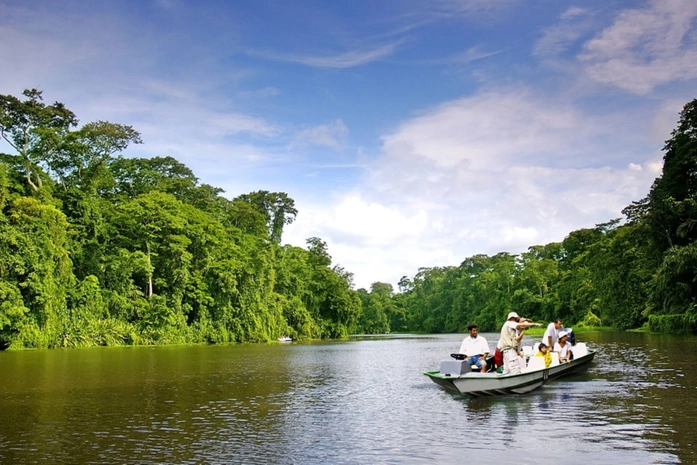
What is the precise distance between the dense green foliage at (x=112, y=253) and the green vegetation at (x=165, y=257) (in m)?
0.11

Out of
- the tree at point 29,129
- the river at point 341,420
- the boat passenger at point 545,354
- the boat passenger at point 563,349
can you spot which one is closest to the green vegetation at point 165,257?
the tree at point 29,129

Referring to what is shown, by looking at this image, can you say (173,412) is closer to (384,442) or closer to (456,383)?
(384,442)

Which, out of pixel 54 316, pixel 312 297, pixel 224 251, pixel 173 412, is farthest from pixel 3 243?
pixel 312 297

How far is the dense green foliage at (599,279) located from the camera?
48281 millimetres

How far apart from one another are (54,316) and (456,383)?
35422 mm

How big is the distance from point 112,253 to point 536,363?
145ft

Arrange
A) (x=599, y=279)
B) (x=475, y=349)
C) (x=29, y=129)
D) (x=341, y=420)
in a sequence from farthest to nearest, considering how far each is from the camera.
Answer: (x=599, y=279)
(x=29, y=129)
(x=475, y=349)
(x=341, y=420)

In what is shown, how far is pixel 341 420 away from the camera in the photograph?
1346 cm

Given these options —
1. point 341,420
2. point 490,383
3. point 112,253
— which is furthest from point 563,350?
point 112,253

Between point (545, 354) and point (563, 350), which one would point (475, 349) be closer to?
point (545, 354)

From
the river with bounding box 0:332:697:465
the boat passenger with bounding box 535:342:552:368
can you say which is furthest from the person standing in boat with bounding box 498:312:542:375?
the boat passenger with bounding box 535:342:552:368

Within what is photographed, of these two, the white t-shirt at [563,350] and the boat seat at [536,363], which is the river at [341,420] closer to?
the boat seat at [536,363]

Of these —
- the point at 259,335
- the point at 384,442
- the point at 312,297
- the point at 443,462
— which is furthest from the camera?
the point at 312,297

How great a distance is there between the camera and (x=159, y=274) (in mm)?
57812
